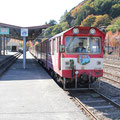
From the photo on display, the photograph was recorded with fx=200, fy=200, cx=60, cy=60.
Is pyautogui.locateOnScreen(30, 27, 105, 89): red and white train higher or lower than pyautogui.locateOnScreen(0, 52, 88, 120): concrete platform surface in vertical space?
higher

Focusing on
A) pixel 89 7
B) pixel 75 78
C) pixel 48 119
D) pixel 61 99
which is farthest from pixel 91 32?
pixel 89 7

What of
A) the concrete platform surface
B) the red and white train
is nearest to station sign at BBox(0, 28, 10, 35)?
the concrete platform surface

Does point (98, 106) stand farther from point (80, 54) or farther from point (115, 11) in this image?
point (115, 11)

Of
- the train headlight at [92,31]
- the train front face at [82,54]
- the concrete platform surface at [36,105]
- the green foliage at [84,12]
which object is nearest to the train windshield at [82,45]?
the train front face at [82,54]

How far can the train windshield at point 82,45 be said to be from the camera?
8.80 m

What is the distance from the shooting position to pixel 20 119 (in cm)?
547

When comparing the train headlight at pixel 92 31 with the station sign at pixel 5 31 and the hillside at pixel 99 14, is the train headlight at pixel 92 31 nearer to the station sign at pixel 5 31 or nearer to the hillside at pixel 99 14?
the station sign at pixel 5 31

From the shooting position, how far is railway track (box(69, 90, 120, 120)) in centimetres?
623

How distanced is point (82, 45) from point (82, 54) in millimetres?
431

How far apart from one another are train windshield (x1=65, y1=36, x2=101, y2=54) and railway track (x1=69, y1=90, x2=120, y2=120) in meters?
1.98

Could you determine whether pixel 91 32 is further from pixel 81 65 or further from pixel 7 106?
pixel 7 106

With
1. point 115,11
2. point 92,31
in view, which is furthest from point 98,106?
point 115,11

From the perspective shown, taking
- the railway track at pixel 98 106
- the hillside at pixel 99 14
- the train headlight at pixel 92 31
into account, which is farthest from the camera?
the hillside at pixel 99 14

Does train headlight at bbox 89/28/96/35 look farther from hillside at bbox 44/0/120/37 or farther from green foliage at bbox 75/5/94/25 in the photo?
green foliage at bbox 75/5/94/25
